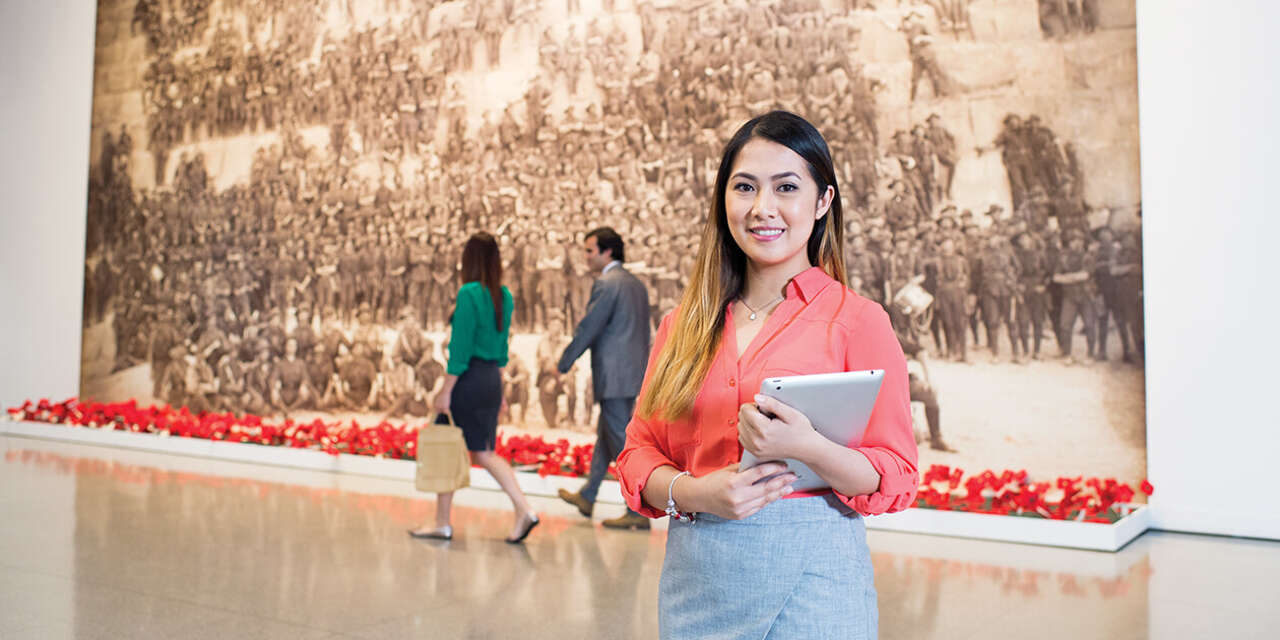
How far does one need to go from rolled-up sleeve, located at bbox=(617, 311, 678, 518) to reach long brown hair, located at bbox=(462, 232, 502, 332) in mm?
Answer: 4801

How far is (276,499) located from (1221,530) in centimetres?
744

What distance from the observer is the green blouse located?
6.57m

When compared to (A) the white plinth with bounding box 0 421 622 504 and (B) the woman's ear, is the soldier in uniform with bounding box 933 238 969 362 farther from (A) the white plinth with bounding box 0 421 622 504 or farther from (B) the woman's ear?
(B) the woman's ear

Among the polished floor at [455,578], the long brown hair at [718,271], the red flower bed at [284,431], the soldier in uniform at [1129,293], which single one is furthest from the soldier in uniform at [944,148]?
the long brown hair at [718,271]

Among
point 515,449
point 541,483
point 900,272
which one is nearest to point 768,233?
point 541,483

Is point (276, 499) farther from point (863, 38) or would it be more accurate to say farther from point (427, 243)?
point (863, 38)

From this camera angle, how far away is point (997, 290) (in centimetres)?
852

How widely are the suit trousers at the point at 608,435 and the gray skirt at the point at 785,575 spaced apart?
5239 mm

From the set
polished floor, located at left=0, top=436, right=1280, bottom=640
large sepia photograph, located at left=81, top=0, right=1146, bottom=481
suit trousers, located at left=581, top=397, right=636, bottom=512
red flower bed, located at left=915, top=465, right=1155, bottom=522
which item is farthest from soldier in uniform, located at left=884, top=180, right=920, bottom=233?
suit trousers, located at left=581, top=397, right=636, bottom=512

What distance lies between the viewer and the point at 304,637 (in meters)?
4.48

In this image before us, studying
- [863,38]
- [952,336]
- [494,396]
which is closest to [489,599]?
[494,396]

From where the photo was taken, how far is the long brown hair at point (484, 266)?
6.75 m

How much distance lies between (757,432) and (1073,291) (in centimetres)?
740

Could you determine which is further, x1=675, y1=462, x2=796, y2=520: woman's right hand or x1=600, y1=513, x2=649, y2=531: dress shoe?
x1=600, y1=513, x2=649, y2=531: dress shoe
